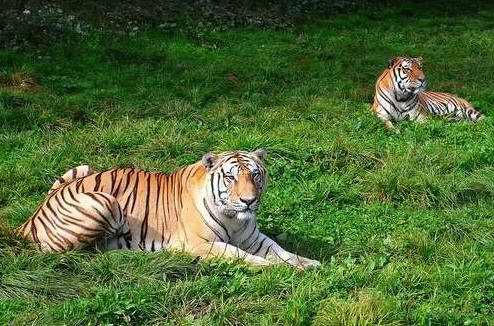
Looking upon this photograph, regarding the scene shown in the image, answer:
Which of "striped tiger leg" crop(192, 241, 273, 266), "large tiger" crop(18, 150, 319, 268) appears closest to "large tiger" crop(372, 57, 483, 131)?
"large tiger" crop(18, 150, 319, 268)

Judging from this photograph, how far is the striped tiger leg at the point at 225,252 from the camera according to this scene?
558 centimetres

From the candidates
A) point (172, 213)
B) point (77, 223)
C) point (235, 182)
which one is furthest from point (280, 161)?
point (77, 223)

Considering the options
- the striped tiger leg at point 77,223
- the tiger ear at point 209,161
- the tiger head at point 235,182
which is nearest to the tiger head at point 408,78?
the tiger head at point 235,182

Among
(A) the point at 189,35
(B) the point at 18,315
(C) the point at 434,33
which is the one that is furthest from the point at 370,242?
(C) the point at 434,33

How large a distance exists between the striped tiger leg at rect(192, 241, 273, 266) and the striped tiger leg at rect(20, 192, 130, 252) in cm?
67

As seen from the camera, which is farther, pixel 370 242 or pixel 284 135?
pixel 284 135

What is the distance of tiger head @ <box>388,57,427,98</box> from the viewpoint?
10227 mm

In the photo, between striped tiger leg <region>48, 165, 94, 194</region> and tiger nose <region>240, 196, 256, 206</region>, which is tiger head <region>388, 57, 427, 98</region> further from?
tiger nose <region>240, 196, 256, 206</region>

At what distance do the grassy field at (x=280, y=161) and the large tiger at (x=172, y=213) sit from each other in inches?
8.0

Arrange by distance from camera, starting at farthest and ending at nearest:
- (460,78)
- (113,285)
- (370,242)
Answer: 1. (460,78)
2. (370,242)
3. (113,285)

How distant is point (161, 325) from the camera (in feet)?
15.6

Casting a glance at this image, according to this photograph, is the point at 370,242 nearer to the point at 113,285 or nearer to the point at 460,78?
the point at 113,285

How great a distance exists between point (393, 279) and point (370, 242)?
0.89 metres

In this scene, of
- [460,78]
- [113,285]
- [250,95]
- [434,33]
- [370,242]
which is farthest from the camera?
[434,33]
